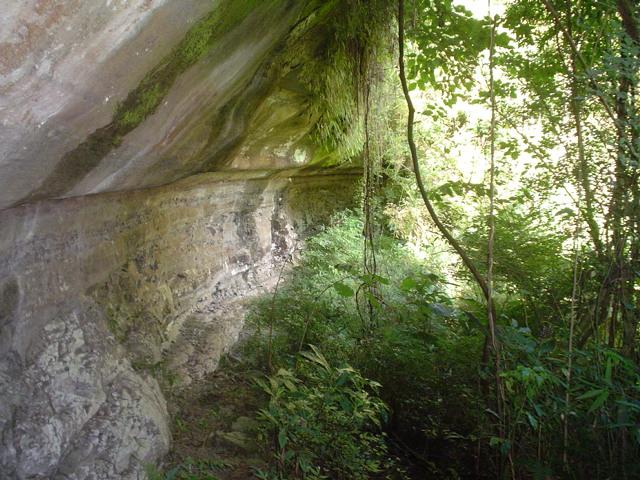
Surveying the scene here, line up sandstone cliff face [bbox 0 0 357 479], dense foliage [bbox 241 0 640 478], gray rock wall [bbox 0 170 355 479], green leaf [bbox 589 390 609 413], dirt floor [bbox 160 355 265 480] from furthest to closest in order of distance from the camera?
dirt floor [bbox 160 355 265 480], dense foliage [bbox 241 0 640 478], gray rock wall [bbox 0 170 355 479], green leaf [bbox 589 390 609 413], sandstone cliff face [bbox 0 0 357 479]

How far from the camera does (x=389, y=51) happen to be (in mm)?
4406

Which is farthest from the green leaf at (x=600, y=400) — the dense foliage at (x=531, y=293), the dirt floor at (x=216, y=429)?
the dirt floor at (x=216, y=429)

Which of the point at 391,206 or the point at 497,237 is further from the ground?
the point at 391,206

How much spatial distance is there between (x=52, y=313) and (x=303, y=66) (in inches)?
111

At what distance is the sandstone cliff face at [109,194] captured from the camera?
1.83 meters

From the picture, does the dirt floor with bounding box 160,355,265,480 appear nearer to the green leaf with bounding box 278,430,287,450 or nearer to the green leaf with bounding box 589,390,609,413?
the green leaf with bounding box 278,430,287,450

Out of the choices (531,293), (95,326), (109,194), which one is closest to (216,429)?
(95,326)

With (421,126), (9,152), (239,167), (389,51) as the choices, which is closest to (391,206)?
(421,126)

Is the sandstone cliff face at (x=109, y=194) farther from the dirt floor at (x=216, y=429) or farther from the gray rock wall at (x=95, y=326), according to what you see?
the dirt floor at (x=216, y=429)

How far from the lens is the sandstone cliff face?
1827 millimetres

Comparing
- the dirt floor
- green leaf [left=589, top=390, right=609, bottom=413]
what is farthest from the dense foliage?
the dirt floor

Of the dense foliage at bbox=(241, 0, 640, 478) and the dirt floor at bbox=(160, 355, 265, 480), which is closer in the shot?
the dense foliage at bbox=(241, 0, 640, 478)

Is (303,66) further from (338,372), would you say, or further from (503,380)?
(503,380)

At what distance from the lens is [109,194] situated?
366 centimetres
